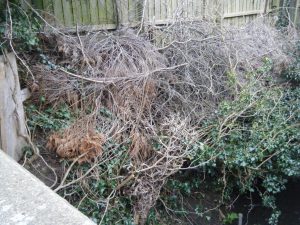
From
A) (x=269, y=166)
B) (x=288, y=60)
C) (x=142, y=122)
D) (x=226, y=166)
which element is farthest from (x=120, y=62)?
(x=288, y=60)

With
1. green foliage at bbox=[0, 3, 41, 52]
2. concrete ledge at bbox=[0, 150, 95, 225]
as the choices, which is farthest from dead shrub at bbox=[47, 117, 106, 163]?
concrete ledge at bbox=[0, 150, 95, 225]

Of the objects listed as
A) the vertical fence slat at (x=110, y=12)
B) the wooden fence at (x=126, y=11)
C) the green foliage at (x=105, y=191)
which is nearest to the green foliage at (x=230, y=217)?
the green foliage at (x=105, y=191)

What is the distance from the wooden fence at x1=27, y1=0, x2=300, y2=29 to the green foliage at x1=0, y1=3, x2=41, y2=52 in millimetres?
567

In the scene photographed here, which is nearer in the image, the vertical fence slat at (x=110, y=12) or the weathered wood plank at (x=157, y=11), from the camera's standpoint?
the vertical fence slat at (x=110, y=12)

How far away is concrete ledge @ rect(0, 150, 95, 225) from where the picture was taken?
129 centimetres

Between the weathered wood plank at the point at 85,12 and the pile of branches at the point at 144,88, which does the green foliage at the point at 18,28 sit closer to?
the pile of branches at the point at 144,88

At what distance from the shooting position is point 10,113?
296cm

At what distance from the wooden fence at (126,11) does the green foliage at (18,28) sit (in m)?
0.57

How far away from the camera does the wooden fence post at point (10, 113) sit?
9.40ft

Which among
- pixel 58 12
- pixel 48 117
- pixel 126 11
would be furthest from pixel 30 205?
pixel 126 11

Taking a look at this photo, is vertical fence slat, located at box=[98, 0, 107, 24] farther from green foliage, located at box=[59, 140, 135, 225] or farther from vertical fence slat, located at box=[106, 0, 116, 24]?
green foliage, located at box=[59, 140, 135, 225]

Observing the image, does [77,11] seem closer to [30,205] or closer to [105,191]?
[105,191]

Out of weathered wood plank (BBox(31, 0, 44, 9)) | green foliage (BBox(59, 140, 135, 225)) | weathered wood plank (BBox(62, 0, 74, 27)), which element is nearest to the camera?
green foliage (BBox(59, 140, 135, 225))

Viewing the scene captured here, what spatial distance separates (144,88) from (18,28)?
1.70 metres
